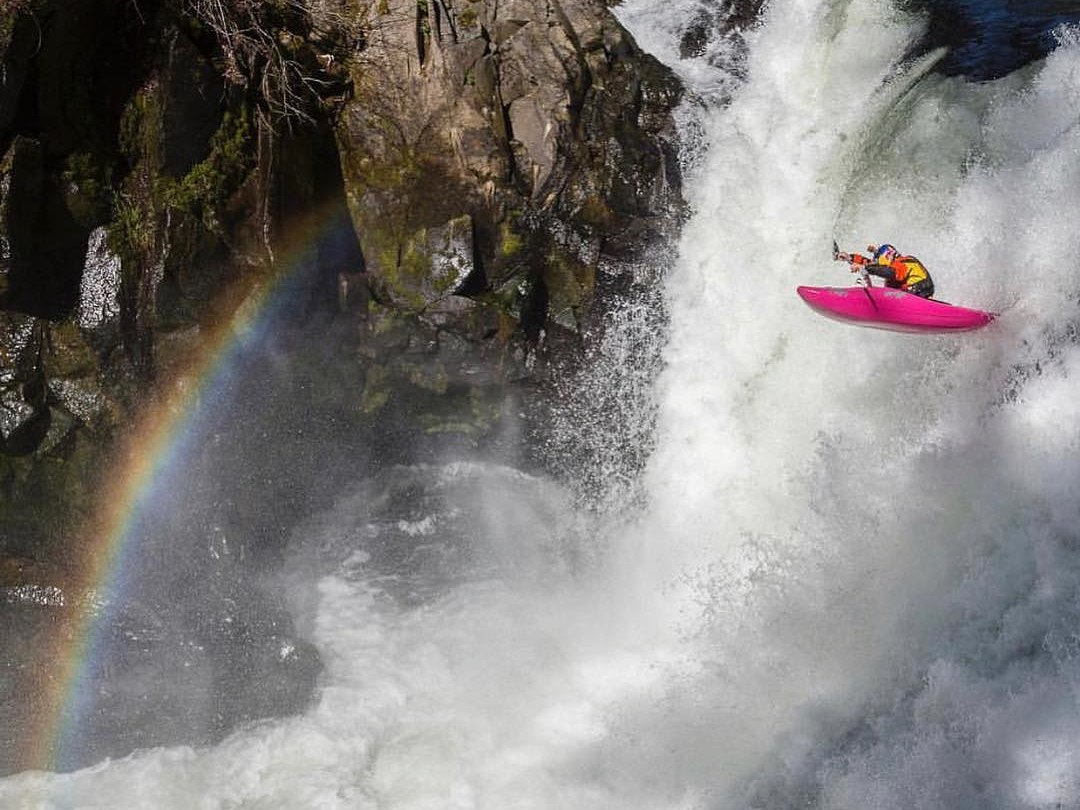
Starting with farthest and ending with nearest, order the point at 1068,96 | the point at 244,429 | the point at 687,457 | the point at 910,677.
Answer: the point at 687,457 → the point at 244,429 → the point at 1068,96 → the point at 910,677

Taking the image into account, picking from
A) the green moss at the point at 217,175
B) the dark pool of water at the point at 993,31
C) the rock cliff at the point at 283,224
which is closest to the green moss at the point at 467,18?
the rock cliff at the point at 283,224

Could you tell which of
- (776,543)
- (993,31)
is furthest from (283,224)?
(993,31)

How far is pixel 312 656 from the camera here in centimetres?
766

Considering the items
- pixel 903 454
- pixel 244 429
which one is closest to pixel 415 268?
pixel 244 429

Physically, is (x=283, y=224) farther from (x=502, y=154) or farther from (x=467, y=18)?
(x=467, y=18)

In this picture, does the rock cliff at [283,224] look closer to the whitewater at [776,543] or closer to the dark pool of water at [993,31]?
the whitewater at [776,543]

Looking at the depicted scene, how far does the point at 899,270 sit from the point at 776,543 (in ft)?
7.30

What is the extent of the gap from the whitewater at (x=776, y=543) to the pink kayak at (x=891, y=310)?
201 mm

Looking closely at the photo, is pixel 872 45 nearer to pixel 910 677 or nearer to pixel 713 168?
pixel 713 168

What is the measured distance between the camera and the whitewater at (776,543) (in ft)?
17.1

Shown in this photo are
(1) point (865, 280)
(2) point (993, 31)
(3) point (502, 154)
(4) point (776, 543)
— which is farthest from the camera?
(2) point (993, 31)

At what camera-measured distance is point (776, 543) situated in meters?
7.04

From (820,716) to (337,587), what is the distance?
437cm

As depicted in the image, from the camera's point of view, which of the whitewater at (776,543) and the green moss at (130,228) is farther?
the green moss at (130,228)
